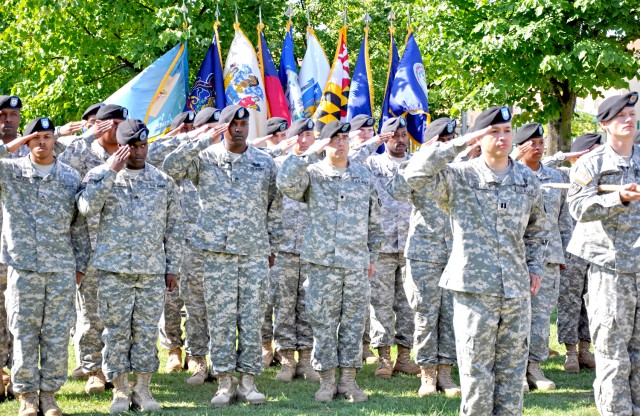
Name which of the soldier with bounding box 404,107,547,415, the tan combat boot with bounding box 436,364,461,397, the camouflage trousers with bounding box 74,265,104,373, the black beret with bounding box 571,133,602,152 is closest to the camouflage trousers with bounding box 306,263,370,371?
the tan combat boot with bounding box 436,364,461,397

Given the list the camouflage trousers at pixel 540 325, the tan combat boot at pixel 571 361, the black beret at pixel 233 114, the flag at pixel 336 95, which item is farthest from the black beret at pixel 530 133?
the flag at pixel 336 95

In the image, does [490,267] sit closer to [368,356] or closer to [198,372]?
[198,372]

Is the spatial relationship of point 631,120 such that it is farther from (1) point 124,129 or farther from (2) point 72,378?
(2) point 72,378

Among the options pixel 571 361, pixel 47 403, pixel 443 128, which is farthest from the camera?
pixel 571 361

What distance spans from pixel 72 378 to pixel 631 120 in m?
5.43

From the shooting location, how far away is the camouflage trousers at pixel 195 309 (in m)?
8.67

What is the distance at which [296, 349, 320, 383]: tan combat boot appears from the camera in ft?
28.9

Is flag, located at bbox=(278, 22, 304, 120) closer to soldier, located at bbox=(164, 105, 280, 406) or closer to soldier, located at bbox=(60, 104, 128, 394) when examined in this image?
soldier, located at bbox=(60, 104, 128, 394)

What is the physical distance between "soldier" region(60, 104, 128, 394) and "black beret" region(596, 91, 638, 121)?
3974 mm

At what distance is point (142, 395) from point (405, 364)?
9.15 feet

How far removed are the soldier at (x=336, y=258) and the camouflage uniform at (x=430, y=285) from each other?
0.58 meters

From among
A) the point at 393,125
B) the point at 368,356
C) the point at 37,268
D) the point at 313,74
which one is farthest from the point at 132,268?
the point at 313,74

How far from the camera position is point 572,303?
9477mm

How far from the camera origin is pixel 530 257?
641cm
